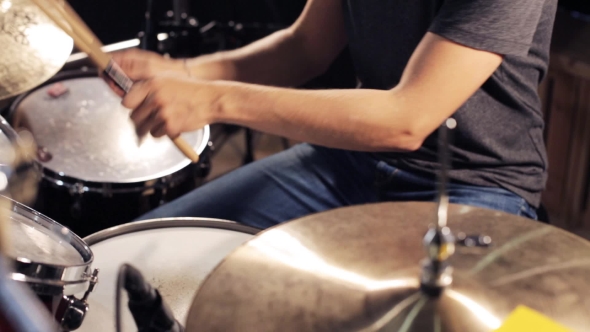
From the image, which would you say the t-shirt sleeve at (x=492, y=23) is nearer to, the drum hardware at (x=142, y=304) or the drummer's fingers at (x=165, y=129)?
the drummer's fingers at (x=165, y=129)

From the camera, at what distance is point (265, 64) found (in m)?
1.28

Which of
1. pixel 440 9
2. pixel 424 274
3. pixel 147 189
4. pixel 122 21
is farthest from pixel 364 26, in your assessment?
pixel 122 21

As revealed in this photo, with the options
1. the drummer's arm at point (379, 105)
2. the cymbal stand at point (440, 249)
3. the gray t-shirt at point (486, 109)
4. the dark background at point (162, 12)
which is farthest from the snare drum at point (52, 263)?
the dark background at point (162, 12)

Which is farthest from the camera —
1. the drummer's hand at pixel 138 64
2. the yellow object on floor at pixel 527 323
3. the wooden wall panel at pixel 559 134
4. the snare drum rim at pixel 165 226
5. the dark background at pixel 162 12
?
the dark background at pixel 162 12

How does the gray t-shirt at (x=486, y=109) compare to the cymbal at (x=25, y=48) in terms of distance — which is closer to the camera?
the cymbal at (x=25, y=48)

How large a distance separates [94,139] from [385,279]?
866mm

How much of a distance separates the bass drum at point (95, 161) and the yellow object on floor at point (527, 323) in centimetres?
72

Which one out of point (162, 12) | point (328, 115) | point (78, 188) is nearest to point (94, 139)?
point (78, 188)

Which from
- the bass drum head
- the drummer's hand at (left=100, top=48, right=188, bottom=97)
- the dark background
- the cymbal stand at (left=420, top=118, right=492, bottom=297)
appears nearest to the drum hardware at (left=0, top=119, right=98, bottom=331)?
the bass drum head

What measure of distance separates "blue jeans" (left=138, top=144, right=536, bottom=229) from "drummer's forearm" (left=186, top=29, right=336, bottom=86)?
165 millimetres

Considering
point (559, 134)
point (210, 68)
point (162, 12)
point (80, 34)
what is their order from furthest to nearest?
point (162, 12)
point (559, 134)
point (210, 68)
point (80, 34)

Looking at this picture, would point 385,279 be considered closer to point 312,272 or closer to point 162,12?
point 312,272

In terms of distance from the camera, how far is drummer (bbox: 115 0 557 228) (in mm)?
902

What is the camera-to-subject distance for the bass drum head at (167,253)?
3.07 ft
